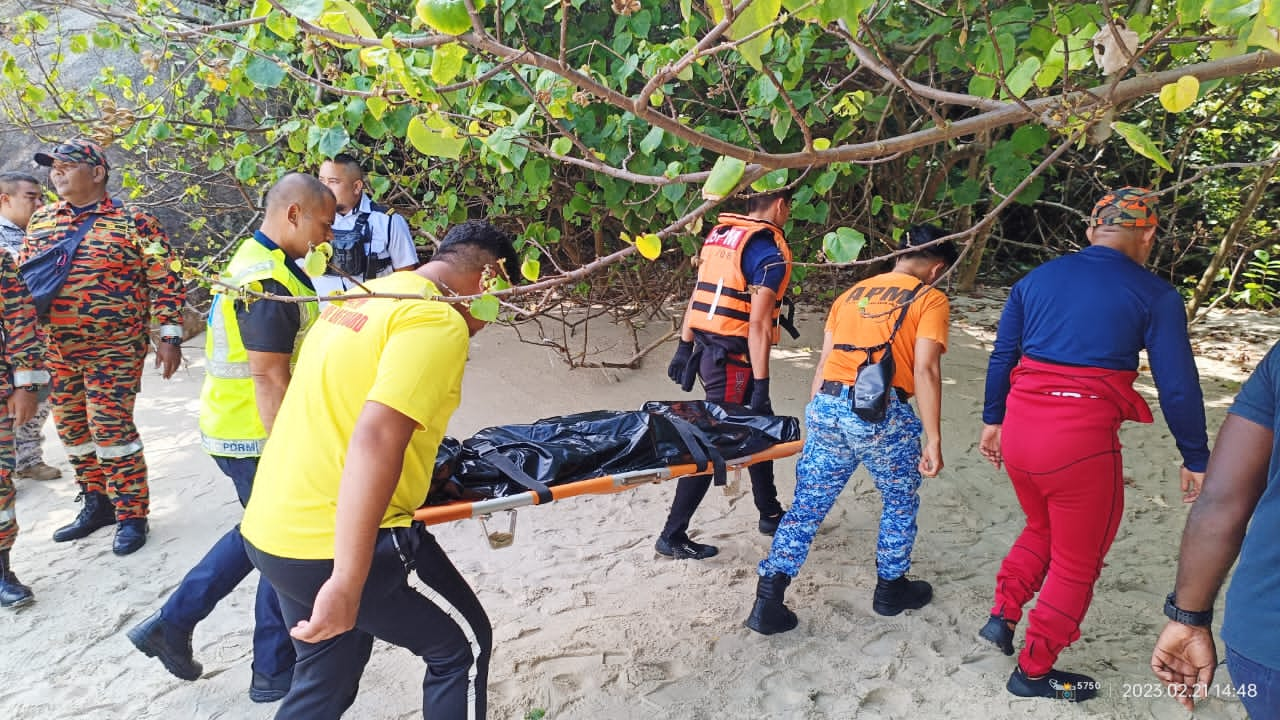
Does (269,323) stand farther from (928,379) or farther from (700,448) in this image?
(928,379)

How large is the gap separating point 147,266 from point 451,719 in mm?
2990

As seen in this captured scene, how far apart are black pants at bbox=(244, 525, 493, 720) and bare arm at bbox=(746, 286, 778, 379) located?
1923 millimetres

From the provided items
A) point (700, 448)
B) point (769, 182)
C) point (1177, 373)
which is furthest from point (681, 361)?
point (1177, 373)

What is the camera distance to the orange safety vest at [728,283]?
3.64 m

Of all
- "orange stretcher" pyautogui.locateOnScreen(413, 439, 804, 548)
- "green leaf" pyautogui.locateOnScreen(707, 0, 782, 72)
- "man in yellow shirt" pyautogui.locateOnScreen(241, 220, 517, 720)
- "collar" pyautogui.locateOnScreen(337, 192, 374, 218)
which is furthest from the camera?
"collar" pyautogui.locateOnScreen(337, 192, 374, 218)

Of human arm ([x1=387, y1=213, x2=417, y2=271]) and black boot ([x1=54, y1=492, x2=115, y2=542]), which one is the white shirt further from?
black boot ([x1=54, y1=492, x2=115, y2=542])

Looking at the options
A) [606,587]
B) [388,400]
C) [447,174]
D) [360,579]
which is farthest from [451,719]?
[447,174]

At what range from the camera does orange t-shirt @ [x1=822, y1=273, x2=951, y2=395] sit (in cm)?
297

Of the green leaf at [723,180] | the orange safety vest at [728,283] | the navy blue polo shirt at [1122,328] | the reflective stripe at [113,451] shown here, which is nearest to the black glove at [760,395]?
the orange safety vest at [728,283]

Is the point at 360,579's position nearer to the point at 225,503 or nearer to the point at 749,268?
the point at 749,268

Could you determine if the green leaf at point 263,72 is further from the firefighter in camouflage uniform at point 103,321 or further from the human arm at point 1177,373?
the human arm at point 1177,373

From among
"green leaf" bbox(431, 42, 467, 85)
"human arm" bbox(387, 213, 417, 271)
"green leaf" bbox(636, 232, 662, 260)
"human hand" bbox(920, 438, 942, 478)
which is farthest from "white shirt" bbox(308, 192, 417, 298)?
"human hand" bbox(920, 438, 942, 478)

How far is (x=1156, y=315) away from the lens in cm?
251

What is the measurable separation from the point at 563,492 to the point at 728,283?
1503 millimetres
